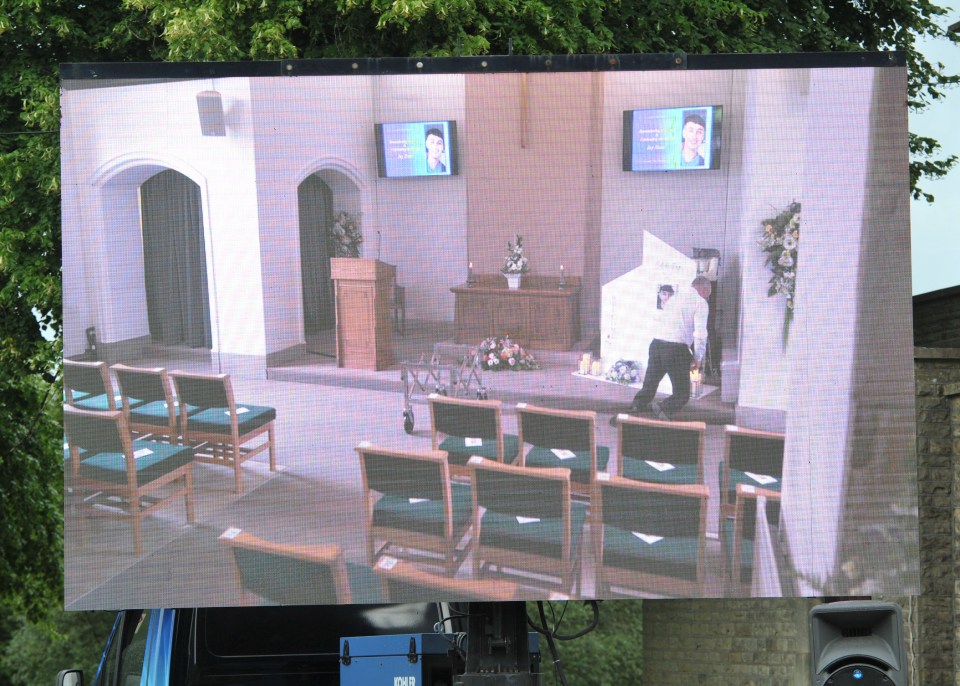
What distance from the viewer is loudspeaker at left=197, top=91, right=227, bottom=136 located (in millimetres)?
5418

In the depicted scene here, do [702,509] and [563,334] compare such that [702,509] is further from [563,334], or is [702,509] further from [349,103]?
[349,103]

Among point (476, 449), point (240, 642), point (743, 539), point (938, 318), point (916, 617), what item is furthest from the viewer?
point (938, 318)

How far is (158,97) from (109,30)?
8.28 m

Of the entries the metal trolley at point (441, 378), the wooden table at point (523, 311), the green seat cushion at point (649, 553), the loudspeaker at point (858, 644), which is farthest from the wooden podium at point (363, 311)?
the loudspeaker at point (858, 644)

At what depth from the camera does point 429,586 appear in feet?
17.6

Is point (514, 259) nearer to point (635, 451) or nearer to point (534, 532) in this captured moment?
point (635, 451)

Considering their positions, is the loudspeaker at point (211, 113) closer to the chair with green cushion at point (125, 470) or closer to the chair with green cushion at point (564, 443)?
the chair with green cushion at point (125, 470)

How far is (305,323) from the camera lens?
17.9 feet

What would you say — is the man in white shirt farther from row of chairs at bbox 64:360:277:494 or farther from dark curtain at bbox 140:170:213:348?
dark curtain at bbox 140:170:213:348

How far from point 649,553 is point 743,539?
0.41 meters

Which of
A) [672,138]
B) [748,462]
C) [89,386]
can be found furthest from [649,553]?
[89,386]

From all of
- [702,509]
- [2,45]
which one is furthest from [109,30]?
[702,509]

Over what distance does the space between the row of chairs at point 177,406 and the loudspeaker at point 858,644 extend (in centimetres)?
249

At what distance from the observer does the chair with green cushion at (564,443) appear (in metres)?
5.34
